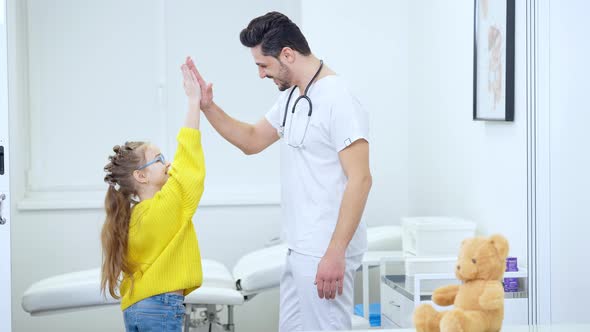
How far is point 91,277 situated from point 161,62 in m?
1.51

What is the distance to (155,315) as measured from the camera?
84.6 inches

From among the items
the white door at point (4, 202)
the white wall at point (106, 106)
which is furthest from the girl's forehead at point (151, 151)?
the white wall at point (106, 106)

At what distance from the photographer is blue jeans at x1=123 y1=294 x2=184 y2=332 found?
2148 mm

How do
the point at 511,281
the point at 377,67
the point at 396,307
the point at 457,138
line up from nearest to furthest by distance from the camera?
the point at 511,281 → the point at 396,307 → the point at 457,138 → the point at 377,67

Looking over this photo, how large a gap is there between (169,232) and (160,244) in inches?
1.6

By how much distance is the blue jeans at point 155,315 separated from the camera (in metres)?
2.15

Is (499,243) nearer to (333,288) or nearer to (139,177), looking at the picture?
(333,288)

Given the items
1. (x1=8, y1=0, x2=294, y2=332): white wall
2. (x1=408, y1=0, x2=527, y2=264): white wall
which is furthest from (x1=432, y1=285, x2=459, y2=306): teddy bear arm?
(x1=8, y1=0, x2=294, y2=332): white wall

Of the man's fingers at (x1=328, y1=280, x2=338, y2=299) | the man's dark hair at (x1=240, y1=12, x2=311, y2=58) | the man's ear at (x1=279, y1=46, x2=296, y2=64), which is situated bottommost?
the man's fingers at (x1=328, y1=280, x2=338, y2=299)

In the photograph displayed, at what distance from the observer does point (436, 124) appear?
3691 mm

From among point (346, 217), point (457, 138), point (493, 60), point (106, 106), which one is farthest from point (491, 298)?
point (106, 106)

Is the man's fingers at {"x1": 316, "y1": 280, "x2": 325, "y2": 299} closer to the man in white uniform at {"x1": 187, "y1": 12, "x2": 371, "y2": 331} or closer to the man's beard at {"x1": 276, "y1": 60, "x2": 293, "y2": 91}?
the man in white uniform at {"x1": 187, "y1": 12, "x2": 371, "y2": 331}

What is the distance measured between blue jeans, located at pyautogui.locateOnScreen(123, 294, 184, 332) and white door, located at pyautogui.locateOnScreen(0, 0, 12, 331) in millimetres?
330

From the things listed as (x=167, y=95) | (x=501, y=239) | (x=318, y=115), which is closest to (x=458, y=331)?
(x=501, y=239)
